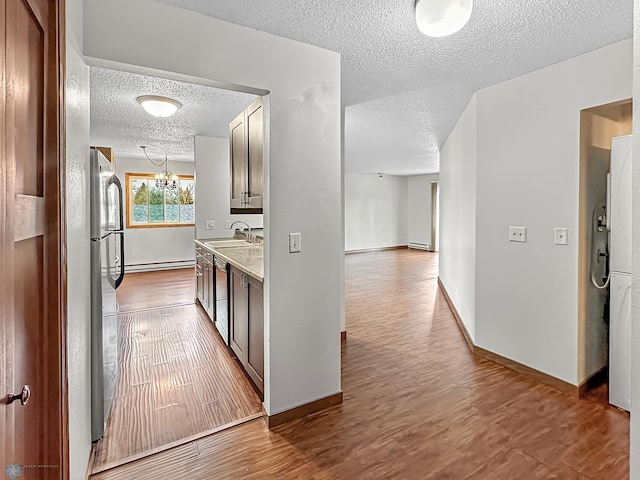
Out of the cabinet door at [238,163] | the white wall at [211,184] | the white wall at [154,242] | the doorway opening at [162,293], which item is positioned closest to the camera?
the doorway opening at [162,293]

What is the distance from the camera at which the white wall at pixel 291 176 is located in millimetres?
1967

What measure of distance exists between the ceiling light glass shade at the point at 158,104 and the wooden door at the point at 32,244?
2350 mm

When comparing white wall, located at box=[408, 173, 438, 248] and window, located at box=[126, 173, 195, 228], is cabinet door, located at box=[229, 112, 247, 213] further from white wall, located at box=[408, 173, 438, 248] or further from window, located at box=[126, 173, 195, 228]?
white wall, located at box=[408, 173, 438, 248]

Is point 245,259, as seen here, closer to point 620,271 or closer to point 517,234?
point 517,234

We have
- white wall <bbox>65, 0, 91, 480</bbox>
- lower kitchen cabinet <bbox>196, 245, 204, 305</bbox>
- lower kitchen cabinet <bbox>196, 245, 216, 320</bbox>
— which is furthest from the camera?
lower kitchen cabinet <bbox>196, 245, 204, 305</bbox>

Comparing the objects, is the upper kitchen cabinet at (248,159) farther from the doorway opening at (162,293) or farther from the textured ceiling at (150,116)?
the textured ceiling at (150,116)

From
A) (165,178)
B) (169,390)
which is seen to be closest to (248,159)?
(169,390)

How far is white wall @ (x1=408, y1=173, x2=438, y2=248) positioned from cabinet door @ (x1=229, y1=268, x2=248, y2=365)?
8.77 meters

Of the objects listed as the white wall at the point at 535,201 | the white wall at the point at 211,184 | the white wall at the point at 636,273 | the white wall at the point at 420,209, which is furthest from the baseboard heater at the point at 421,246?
the white wall at the point at 636,273

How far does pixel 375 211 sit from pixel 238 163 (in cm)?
831

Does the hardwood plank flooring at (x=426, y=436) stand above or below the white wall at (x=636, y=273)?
below

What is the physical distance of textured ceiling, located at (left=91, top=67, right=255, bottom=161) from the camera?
3.07 meters

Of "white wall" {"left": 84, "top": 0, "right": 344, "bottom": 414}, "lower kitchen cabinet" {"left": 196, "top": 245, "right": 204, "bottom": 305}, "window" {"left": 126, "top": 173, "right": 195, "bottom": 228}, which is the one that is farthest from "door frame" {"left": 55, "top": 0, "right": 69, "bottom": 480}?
"window" {"left": 126, "top": 173, "right": 195, "bottom": 228}

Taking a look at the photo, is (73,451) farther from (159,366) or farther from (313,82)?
(313,82)
